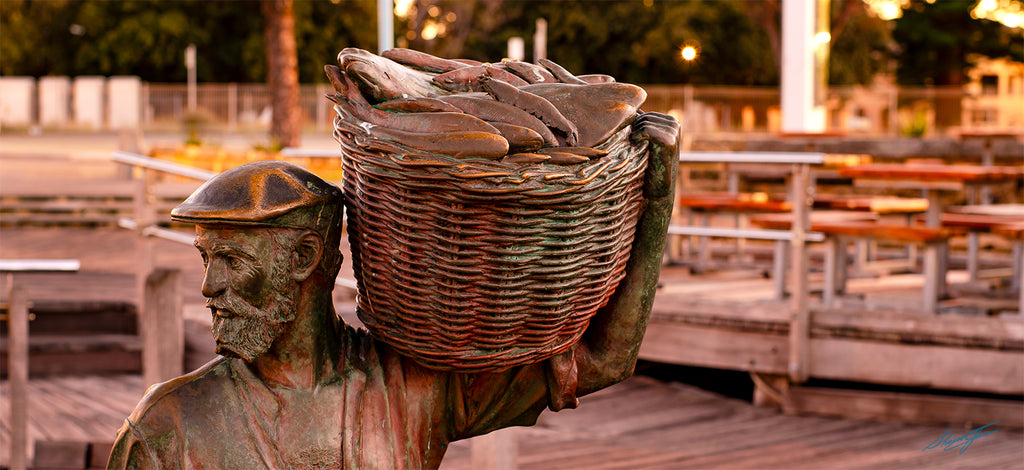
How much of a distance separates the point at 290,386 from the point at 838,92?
25.8 m

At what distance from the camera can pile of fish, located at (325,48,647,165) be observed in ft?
4.10

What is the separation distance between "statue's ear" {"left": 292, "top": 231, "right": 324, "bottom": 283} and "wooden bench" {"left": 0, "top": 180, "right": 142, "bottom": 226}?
10.2 metres

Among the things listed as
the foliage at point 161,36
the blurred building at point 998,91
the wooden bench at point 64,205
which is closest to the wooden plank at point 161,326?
the wooden bench at point 64,205

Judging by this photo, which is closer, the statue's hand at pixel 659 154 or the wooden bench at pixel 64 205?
the statue's hand at pixel 659 154

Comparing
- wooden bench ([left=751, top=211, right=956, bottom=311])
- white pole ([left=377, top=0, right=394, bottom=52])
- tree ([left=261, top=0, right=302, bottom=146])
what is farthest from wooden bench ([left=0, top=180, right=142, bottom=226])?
wooden bench ([left=751, top=211, right=956, bottom=311])

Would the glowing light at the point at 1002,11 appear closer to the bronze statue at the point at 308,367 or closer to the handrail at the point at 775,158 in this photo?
the handrail at the point at 775,158

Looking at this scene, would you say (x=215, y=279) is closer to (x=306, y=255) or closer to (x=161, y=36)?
(x=306, y=255)

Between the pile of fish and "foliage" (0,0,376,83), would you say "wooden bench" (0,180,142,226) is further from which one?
"foliage" (0,0,376,83)

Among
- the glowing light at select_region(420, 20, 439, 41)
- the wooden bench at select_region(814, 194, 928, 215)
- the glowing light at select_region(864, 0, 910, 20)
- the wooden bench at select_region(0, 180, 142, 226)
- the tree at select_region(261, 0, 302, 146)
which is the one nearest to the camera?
the wooden bench at select_region(814, 194, 928, 215)

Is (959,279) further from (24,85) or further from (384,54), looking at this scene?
(24,85)

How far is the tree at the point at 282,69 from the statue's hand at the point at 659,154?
13586 mm

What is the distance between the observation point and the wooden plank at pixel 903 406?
16.4 feet

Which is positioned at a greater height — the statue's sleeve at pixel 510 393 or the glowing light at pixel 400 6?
the glowing light at pixel 400 6
